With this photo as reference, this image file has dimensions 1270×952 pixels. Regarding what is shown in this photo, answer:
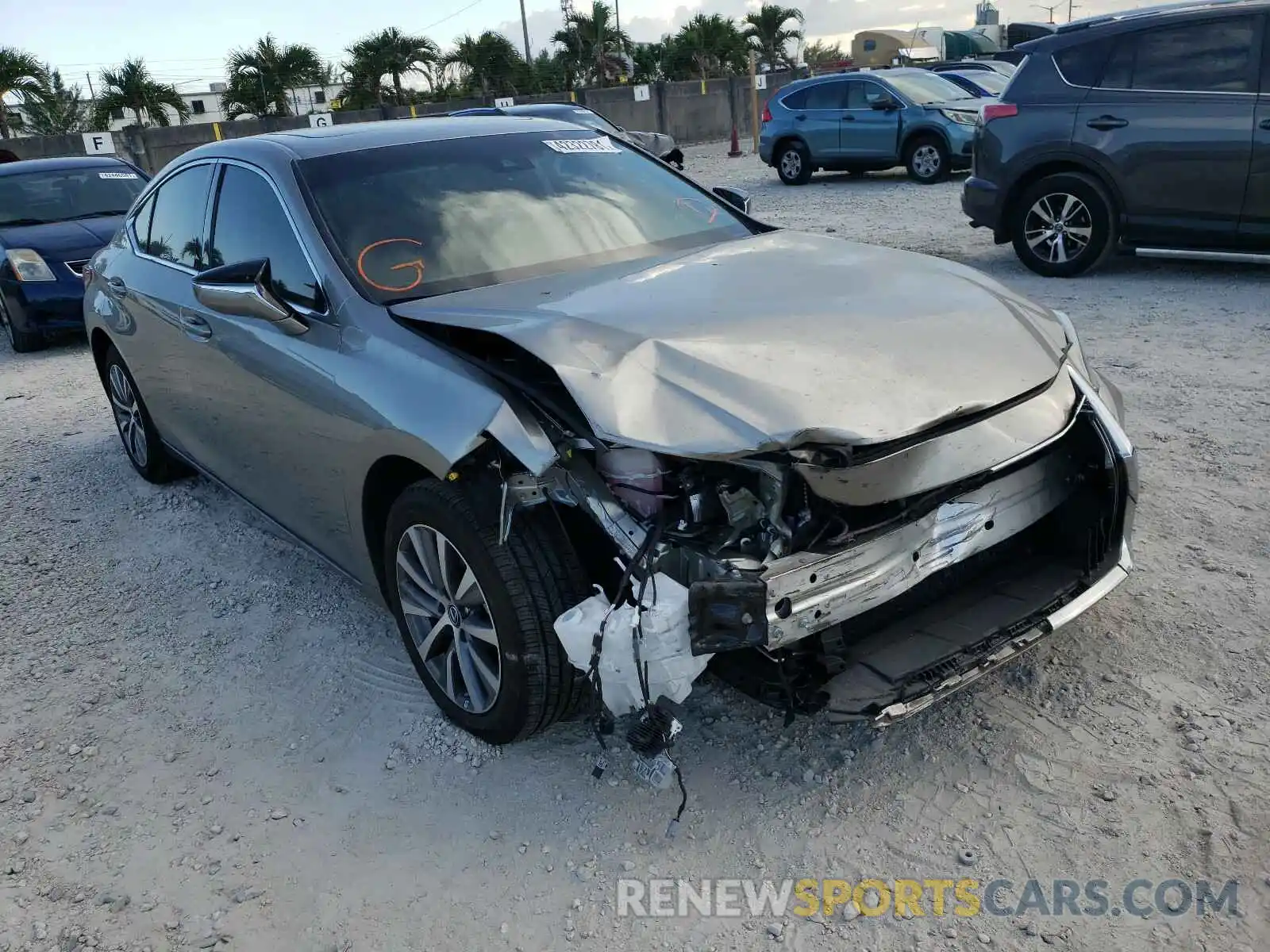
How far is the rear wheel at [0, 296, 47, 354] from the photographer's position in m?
8.93

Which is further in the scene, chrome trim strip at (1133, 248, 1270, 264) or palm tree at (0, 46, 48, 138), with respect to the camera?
palm tree at (0, 46, 48, 138)

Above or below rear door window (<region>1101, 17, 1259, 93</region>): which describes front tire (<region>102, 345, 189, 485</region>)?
below

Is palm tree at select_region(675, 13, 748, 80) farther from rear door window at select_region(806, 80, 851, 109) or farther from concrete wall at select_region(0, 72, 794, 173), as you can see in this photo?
rear door window at select_region(806, 80, 851, 109)

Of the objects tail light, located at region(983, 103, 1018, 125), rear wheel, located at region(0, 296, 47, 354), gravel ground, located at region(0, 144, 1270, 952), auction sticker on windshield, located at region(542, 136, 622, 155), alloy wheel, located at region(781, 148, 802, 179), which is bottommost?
gravel ground, located at region(0, 144, 1270, 952)

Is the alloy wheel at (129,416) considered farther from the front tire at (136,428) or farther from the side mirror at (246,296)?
the side mirror at (246,296)

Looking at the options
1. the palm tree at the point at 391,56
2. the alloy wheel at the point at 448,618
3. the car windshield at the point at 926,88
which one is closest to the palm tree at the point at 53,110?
the palm tree at the point at 391,56

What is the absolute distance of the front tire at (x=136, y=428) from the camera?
5.16m

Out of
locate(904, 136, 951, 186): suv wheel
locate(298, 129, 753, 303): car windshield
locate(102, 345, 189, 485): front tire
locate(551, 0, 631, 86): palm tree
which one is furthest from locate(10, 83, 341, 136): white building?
locate(298, 129, 753, 303): car windshield

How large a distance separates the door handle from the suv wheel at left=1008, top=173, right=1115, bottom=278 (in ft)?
21.5

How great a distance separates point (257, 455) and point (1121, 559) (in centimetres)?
297

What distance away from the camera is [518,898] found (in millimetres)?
2443

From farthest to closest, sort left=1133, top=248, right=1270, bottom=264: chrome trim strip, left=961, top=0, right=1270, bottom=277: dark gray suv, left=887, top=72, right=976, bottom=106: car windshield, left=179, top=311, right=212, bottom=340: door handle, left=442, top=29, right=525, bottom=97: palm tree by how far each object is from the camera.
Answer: left=442, top=29, right=525, bottom=97: palm tree → left=887, top=72, right=976, bottom=106: car windshield → left=1133, top=248, right=1270, bottom=264: chrome trim strip → left=961, top=0, right=1270, bottom=277: dark gray suv → left=179, top=311, right=212, bottom=340: door handle

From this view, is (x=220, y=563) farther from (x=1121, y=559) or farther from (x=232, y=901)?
(x=1121, y=559)

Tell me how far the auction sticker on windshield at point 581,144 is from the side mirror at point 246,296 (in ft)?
Result: 4.17
